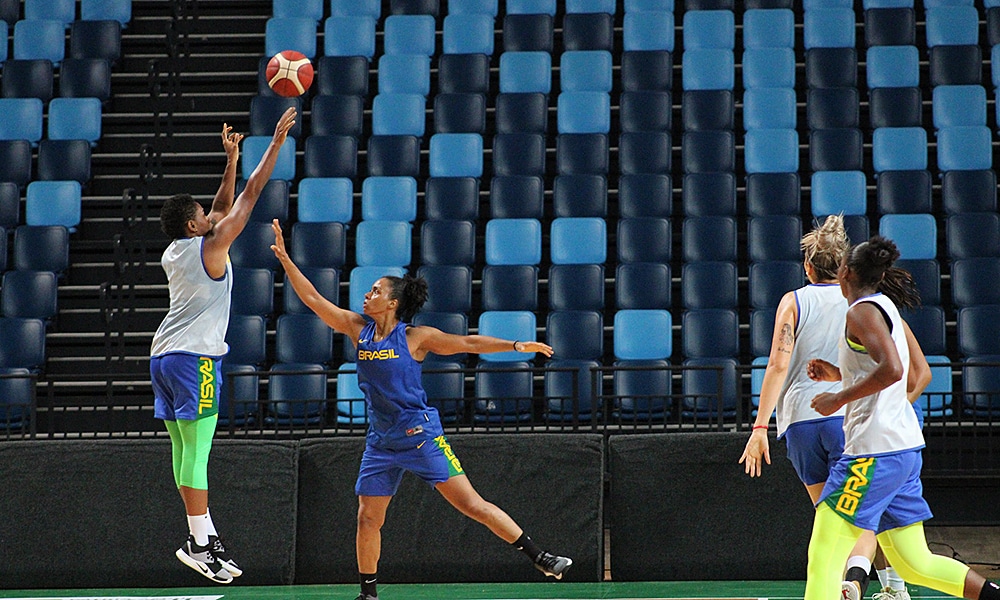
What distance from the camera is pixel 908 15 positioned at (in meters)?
13.1

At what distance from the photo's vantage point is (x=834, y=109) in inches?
482

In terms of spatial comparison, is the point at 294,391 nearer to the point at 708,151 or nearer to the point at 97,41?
the point at 708,151

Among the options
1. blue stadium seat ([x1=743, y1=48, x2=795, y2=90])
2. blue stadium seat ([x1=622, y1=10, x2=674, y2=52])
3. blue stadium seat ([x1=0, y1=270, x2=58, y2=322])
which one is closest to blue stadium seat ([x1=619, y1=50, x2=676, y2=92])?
blue stadium seat ([x1=622, y1=10, x2=674, y2=52])

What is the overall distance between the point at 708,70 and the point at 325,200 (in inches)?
175

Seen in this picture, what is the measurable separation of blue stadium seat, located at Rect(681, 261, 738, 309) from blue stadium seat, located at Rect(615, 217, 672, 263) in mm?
408

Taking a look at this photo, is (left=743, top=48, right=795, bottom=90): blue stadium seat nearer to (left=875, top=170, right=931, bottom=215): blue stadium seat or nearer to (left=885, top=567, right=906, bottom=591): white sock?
(left=875, top=170, right=931, bottom=215): blue stadium seat

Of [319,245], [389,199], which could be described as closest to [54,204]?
[319,245]

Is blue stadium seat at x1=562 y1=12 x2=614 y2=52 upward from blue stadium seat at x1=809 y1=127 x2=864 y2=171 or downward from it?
upward

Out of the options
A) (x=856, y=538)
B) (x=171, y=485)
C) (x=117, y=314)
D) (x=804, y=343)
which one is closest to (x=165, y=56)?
(x=117, y=314)

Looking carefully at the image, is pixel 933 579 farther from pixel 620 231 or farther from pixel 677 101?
pixel 677 101

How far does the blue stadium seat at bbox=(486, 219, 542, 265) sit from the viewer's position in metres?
11.3

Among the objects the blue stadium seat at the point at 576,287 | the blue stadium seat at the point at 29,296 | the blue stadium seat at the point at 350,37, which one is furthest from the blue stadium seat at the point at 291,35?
the blue stadium seat at the point at 576,287

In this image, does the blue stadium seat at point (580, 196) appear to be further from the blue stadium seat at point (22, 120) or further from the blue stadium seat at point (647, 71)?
the blue stadium seat at point (22, 120)

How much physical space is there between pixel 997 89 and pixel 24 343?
1012 cm
